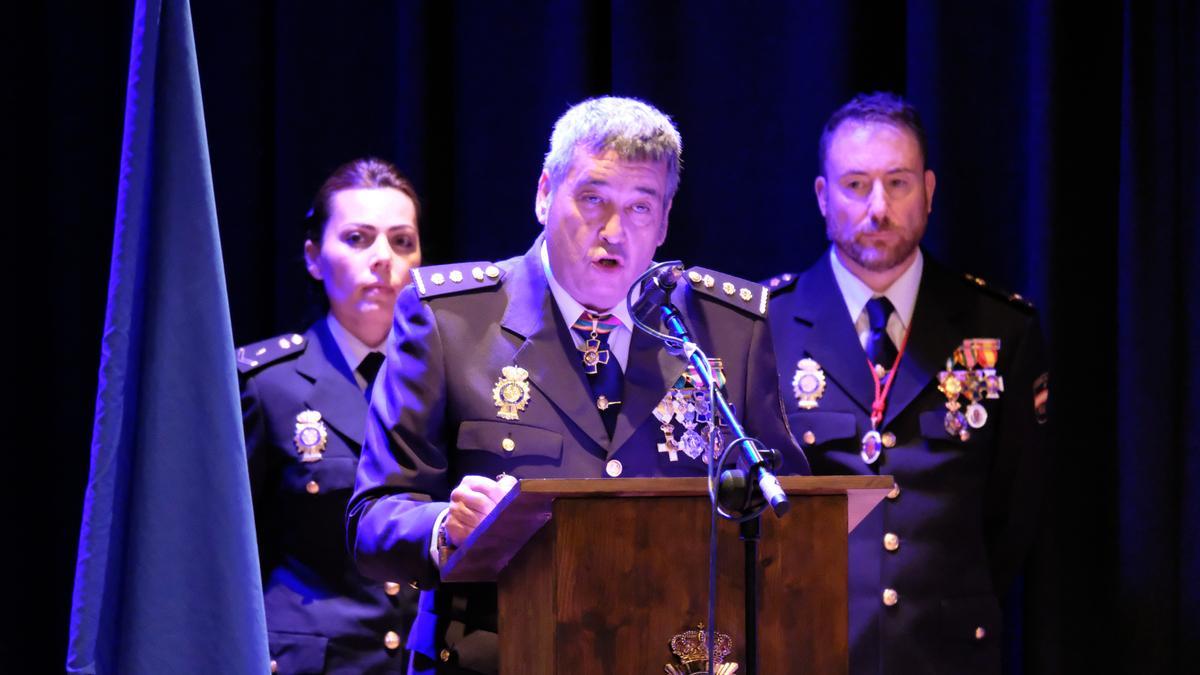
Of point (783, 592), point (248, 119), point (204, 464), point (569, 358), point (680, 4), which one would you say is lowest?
point (783, 592)

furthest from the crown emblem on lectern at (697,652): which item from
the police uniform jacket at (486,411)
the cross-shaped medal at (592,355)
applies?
the cross-shaped medal at (592,355)

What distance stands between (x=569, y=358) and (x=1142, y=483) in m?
1.97

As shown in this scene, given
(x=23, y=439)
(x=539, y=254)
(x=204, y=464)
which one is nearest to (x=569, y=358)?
(x=539, y=254)

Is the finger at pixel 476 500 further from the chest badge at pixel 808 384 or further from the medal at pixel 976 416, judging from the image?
the medal at pixel 976 416

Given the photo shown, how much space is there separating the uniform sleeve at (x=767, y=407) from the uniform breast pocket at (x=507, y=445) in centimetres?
36

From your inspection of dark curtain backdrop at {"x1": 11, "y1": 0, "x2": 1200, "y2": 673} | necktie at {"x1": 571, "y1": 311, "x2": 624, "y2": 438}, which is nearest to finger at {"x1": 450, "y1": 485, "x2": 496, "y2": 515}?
necktie at {"x1": 571, "y1": 311, "x2": 624, "y2": 438}

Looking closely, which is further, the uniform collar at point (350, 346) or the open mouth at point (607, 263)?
the uniform collar at point (350, 346)

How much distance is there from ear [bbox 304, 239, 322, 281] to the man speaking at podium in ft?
3.89

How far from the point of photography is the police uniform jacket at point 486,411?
7.23 ft

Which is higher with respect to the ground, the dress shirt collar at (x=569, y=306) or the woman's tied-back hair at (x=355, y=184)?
the woman's tied-back hair at (x=355, y=184)

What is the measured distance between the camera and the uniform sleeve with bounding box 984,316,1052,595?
3.40m

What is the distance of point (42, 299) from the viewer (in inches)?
144

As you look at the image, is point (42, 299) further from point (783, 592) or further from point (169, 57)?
point (783, 592)

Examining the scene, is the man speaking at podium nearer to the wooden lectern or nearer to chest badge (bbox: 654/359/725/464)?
chest badge (bbox: 654/359/725/464)
